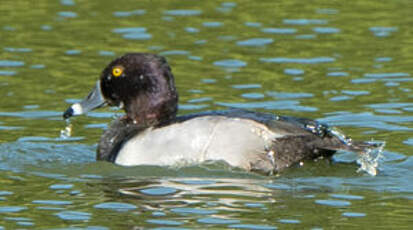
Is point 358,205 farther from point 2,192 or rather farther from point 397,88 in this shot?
point 397,88

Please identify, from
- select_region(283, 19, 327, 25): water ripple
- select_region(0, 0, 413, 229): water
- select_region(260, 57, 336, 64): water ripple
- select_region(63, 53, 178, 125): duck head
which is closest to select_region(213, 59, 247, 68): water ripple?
select_region(0, 0, 413, 229): water

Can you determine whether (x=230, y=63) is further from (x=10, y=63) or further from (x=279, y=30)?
(x=10, y=63)

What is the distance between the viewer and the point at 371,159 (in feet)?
35.5

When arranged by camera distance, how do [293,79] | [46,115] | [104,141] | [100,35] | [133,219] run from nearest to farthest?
[133,219] → [104,141] → [46,115] → [293,79] → [100,35]

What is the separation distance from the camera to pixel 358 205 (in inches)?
369

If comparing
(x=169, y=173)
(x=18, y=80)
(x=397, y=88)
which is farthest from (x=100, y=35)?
(x=169, y=173)

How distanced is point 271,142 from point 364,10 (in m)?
7.18

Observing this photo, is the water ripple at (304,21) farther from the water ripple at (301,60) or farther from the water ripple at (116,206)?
the water ripple at (116,206)

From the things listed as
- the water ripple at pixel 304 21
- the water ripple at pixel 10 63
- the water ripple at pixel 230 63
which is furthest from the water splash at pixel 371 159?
the water ripple at pixel 304 21

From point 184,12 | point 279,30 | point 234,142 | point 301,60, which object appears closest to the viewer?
point 234,142

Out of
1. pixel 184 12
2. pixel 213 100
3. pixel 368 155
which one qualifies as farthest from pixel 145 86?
pixel 184 12

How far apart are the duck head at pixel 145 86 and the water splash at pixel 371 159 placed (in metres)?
1.93

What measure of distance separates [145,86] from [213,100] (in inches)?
→ 81.7

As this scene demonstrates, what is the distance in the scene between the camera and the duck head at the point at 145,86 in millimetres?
11516
